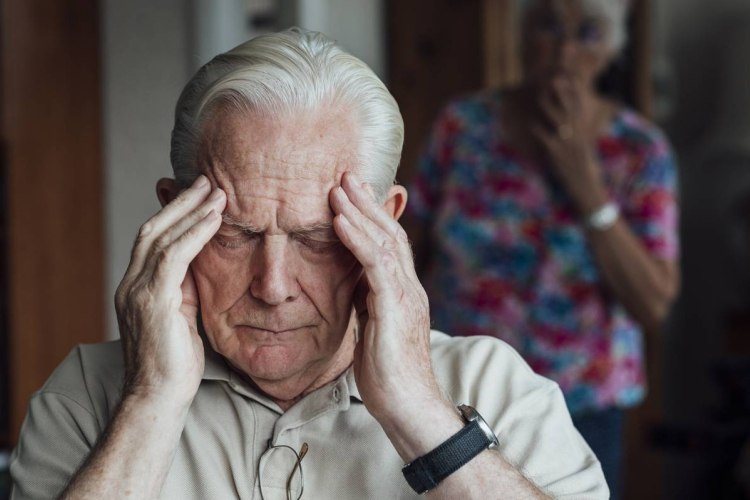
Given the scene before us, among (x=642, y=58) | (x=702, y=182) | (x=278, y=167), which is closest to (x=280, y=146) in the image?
(x=278, y=167)

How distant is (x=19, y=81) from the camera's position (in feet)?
10.5

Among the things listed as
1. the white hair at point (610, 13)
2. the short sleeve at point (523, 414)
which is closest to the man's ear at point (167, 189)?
the short sleeve at point (523, 414)

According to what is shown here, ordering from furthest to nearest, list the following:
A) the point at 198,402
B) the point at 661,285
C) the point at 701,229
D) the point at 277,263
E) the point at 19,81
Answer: the point at 701,229
the point at 19,81
the point at 661,285
the point at 198,402
the point at 277,263

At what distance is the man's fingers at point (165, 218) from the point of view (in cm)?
135

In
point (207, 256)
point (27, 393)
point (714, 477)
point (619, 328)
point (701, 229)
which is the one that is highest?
point (207, 256)

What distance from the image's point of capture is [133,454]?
128 cm

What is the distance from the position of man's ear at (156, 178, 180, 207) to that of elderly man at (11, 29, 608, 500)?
12 mm

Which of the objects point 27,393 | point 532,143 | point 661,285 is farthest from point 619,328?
point 27,393

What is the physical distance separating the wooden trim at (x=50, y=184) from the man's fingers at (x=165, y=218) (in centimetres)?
207

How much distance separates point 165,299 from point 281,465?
0.29m

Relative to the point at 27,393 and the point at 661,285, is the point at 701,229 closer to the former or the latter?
the point at 661,285

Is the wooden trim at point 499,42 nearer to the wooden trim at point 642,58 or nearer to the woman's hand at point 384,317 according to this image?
the wooden trim at point 642,58

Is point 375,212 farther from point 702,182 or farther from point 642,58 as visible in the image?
point 702,182

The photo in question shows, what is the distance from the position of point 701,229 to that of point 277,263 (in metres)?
3.29
